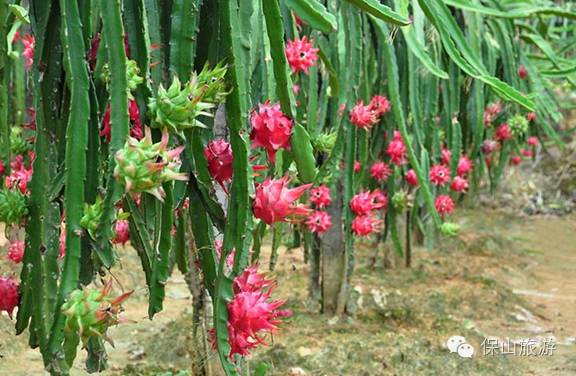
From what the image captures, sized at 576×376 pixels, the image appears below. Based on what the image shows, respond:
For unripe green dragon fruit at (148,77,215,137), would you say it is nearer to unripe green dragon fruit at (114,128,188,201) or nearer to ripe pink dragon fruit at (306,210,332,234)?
unripe green dragon fruit at (114,128,188,201)

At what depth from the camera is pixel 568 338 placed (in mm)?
3902

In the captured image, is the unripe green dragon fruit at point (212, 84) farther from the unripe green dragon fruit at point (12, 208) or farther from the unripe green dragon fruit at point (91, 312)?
the unripe green dragon fruit at point (12, 208)

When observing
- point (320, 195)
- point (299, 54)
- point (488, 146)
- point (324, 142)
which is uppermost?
point (299, 54)

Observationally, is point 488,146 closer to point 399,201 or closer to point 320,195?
point 399,201

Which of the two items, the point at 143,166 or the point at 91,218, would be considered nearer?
the point at 143,166

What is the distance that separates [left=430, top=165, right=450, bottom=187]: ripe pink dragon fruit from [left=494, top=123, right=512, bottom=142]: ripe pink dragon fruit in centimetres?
87

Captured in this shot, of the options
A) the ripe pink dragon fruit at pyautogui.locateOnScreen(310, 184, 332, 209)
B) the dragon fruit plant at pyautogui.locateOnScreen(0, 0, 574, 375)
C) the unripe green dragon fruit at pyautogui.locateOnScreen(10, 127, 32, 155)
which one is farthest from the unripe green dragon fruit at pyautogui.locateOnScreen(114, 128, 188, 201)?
the ripe pink dragon fruit at pyautogui.locateOnScreen(310, 184, 332, 209)

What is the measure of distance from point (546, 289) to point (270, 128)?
428 cm

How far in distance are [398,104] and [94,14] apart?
4.45 ft

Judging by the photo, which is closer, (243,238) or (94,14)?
(243,238)

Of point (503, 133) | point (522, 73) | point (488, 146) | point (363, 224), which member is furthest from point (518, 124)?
point (363, 224)

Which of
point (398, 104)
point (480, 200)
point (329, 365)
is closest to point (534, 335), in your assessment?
point (329, 365)

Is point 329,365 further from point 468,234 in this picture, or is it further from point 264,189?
point 468,234

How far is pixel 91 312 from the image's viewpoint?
970 millimetres
